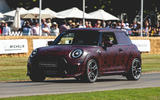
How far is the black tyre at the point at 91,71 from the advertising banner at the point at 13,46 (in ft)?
44.8

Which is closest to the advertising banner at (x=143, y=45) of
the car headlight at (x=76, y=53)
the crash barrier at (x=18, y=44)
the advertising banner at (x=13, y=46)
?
the crash barrier at (x=18, y=44)

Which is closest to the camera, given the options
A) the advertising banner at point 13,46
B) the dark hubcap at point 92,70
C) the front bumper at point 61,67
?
the front bumper at point 61,67

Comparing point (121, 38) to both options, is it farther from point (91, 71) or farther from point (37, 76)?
point (37, 76)

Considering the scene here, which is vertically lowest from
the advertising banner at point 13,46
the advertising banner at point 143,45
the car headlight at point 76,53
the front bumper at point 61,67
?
the advertising banner at point 143,45

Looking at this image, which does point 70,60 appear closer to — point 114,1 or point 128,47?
point 128,47

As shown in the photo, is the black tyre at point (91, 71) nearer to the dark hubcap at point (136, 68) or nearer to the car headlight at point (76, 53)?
the car headlight at point (76, 53)

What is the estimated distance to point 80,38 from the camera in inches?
642

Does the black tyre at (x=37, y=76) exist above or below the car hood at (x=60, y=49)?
below

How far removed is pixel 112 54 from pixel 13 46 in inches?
543

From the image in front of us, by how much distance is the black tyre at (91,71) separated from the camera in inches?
603

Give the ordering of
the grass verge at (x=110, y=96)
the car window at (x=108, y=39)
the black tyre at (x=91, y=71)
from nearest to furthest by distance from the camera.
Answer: the grass verge at (x=110, y=96) < the black tyre at (x=91, y=71) < the car window at (x=108, y=39)

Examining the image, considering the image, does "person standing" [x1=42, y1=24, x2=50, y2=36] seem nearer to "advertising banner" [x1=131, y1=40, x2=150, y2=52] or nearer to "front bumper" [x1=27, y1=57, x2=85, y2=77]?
"advertising banner" [x1=131, y1=40, x2=150, y2=52]

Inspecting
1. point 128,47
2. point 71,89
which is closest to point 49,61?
point 71,89

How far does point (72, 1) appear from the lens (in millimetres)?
59500
